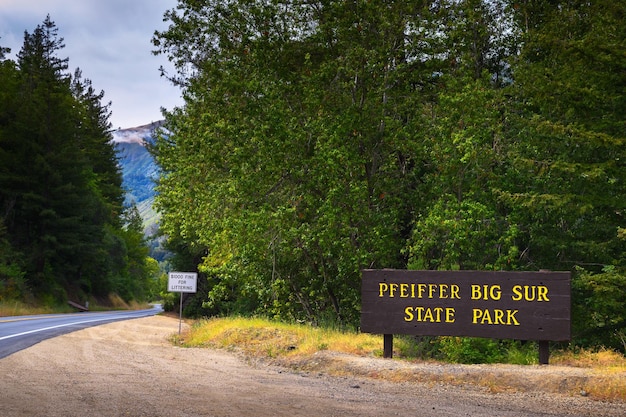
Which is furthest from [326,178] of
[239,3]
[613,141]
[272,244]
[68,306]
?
[68,306]

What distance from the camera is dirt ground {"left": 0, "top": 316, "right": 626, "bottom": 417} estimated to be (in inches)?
333

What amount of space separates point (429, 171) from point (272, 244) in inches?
223

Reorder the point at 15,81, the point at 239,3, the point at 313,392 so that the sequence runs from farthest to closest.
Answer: the point at 15,81
the point at 239,3
the point at 313,392

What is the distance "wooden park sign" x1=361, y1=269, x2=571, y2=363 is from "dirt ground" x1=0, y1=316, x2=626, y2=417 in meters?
1.07

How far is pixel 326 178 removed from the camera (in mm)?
19422

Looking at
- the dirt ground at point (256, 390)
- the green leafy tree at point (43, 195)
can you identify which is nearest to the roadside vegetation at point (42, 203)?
the green leafy tree at point (43, 195)

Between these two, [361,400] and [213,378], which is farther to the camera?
[213,378]

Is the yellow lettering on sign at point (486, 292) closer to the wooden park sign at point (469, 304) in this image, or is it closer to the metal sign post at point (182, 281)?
the wooden park sign at point (469, 304)

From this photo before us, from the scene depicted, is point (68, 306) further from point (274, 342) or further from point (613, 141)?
point (613, 141)

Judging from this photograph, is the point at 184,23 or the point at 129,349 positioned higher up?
the point at 184,23

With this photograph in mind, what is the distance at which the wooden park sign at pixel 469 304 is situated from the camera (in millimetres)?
13094

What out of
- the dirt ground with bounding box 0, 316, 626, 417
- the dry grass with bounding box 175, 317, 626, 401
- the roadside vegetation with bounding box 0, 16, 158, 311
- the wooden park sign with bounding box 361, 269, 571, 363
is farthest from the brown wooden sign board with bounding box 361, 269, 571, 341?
the roadside vegetation with bounding box 0, 16, 158, 311

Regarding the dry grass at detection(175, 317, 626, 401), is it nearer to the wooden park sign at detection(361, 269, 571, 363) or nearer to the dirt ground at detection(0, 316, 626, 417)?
the dirt ground at detection(0, 316, 626, 417)

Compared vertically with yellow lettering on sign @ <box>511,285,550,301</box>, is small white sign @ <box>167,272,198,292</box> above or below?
below
